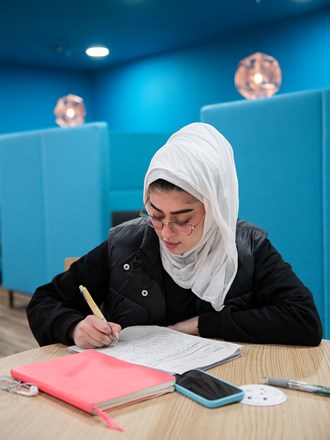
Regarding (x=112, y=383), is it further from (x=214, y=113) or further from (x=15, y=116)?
(x=15, y=116)

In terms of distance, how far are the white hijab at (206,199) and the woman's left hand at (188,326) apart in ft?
0.22

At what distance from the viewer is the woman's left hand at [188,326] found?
1539 mm

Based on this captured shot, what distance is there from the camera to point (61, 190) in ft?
14.7

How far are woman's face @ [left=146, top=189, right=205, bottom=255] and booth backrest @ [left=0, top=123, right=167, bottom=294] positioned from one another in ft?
8.48

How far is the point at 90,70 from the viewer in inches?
355

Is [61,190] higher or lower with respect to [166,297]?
higher

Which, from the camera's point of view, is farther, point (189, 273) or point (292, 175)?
point (292, 175)

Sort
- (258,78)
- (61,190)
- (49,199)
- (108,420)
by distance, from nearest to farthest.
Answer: (108,420)
(61,190)
(49,199)
(258,78)

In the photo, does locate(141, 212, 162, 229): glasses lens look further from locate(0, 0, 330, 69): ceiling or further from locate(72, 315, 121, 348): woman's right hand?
locate(0, 0, 330, 69): ceiling

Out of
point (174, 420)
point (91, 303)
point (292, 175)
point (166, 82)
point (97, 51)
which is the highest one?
point (97, 51)

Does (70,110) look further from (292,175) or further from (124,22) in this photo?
(292,175)

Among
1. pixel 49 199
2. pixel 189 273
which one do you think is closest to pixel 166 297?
pixel 189 273

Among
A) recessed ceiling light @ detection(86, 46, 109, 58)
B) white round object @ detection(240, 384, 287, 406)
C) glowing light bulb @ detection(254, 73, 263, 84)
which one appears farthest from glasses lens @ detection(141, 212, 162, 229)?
recessed ceiling light @ detection(86, 46, 109, 58)

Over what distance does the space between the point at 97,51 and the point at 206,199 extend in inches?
255
